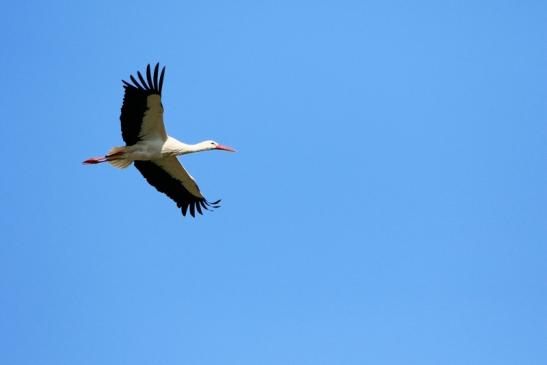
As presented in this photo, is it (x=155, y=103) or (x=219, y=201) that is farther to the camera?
(x=219, y=201)

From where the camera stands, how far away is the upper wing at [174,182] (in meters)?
17.2

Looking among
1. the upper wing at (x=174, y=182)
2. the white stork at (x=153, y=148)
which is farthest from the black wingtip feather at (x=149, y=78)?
the upper wing at (x=174, y=182)

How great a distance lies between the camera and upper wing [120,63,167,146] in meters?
15.7

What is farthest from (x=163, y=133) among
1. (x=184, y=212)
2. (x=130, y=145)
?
(x=184, y=212)

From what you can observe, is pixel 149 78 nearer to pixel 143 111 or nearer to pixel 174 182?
pixel 143 111

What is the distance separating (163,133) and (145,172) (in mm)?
1174

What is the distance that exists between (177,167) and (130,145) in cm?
103

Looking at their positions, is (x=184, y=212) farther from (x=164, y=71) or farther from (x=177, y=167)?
(x=164, y=71)

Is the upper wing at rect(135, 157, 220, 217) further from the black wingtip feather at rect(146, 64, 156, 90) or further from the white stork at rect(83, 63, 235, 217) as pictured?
the black wingtip feather at rect(146, 64, 156, 90)

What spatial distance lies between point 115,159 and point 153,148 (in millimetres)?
638

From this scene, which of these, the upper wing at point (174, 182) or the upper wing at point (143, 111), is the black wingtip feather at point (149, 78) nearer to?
the upper wing at point (143, 111)

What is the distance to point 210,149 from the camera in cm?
1723

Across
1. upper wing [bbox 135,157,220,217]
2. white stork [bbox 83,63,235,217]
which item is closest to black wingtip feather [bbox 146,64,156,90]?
white stork [bbox 83,63,235,217]

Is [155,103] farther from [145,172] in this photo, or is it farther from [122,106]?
[145,172]
